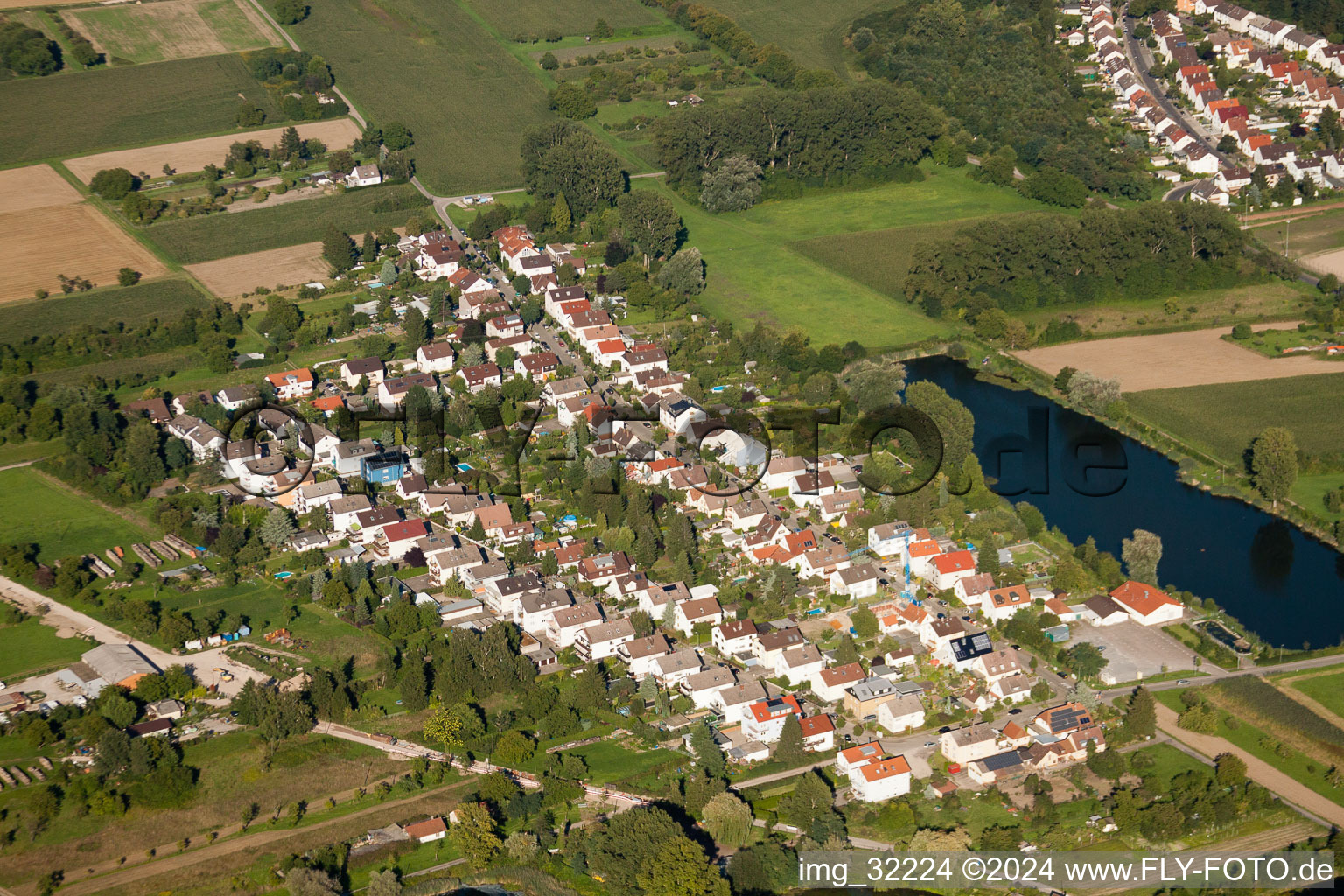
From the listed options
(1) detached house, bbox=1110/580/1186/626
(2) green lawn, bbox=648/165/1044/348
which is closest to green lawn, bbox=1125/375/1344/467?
(1) detached house, bbox=1110/580/1186/626

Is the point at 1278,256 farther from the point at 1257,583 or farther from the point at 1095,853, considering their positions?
the point at 1095,853

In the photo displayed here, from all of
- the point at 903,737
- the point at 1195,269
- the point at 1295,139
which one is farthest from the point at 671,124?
the point at 903,737

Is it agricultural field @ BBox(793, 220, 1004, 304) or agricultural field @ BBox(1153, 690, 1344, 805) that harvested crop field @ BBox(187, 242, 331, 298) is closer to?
agricultural field @ BBox(793, 220, 1004, 304)

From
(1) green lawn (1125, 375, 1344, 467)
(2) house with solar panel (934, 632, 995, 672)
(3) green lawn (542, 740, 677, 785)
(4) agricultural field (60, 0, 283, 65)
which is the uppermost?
(4) agricultural field (60, 0, 283, 65)

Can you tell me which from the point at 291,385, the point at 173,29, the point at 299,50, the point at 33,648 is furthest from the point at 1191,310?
the point at 173,29

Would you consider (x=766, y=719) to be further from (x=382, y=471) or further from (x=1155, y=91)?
(x=1155, y=91)
